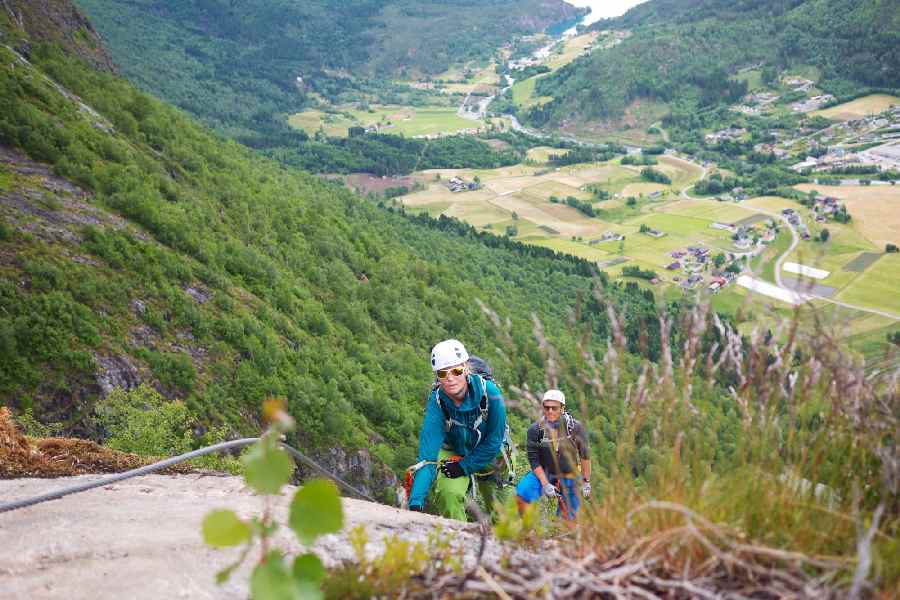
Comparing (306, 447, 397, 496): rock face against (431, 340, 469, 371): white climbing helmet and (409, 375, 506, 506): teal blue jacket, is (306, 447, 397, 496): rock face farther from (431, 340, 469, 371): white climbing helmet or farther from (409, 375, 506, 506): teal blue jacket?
(431, 340, 469, 371): white climbing helmet

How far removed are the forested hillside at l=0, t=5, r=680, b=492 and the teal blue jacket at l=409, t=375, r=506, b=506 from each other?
52.1 inches

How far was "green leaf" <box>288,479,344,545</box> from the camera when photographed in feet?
6.38

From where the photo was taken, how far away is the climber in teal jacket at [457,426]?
552 cm

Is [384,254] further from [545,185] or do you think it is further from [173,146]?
[545,185]

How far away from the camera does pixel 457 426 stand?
5.70 m

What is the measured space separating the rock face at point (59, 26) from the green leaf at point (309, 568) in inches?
1741

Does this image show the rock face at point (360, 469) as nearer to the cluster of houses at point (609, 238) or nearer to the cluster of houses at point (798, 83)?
the cluster of houses at point (609, 238)

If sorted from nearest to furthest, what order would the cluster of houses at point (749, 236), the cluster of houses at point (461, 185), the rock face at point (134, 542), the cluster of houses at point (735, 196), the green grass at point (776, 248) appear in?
the rock face at point (134, 542) → the green grass at point (776, 248) → the cluster of houses at point (749, 236) → the cluster of houses at point (735, 196) → the cluster of houses at point (461, 185)

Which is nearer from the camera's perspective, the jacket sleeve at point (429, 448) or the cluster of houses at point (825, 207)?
the jacket sleeve at point (429, 448)

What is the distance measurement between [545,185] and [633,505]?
132144 mm

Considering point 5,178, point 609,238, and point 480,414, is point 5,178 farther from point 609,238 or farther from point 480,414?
point 609,238

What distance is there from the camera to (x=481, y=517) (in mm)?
2443

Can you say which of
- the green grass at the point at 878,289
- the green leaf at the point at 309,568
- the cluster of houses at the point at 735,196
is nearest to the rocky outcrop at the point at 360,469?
the green leaf at the point at 309,568

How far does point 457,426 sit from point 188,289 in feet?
67.9
